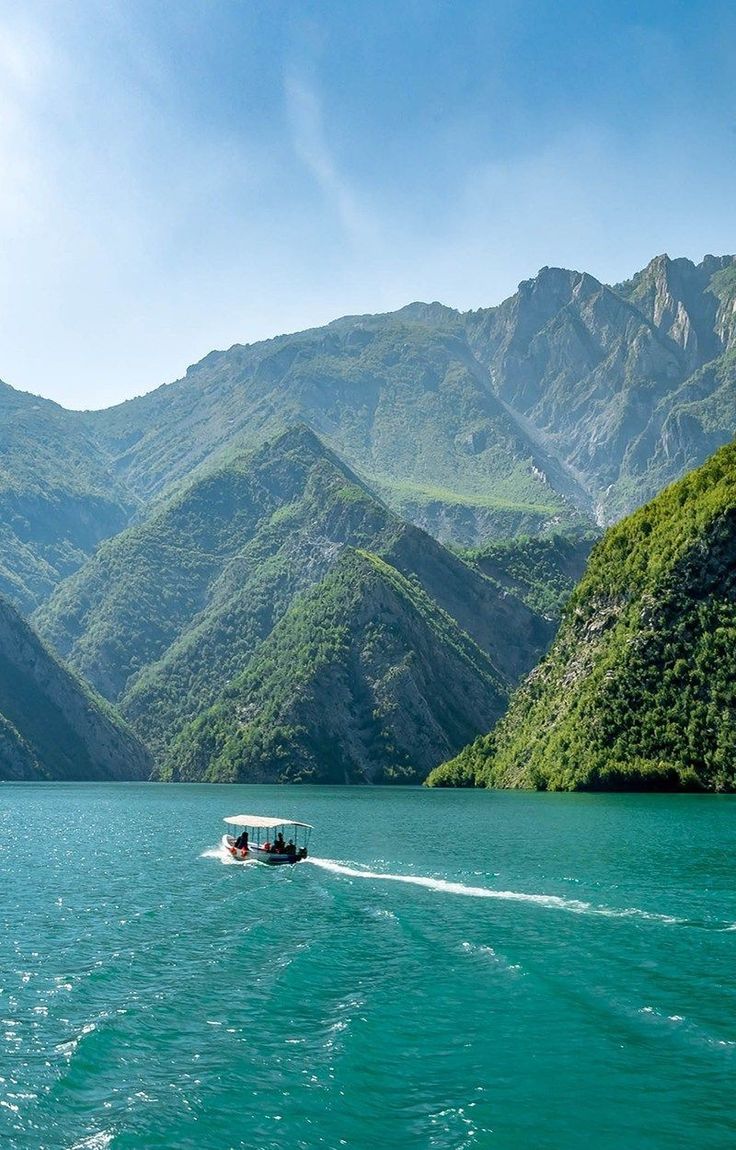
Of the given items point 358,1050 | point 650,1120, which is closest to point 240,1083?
point 358,1050

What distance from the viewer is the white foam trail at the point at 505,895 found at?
2549 inches

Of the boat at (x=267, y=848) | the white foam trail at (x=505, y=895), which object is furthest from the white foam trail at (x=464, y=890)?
the boat at (x=267, y=848)

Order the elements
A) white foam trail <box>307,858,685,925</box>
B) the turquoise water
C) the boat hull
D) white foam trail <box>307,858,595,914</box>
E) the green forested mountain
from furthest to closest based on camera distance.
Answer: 1. the green forested mountain
2. the boat hull
3. white foam trail <box>307,858,595,914</box>
4. white foam trail <box>307,858,685,925</box>
5. the turquoise water

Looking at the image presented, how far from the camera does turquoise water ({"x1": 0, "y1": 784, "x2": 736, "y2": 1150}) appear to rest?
33.0 m

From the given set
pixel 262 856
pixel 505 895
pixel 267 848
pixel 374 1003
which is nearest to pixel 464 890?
pixel 505 895

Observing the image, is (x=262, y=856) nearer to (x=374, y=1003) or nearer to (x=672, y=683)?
(x=374, y=1003)

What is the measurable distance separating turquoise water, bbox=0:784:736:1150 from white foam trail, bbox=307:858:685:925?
348 mm

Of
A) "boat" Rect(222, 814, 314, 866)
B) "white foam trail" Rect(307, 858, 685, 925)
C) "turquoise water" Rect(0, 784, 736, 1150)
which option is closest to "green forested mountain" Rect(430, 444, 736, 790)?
"turquoise water" Rect(0, 784, 736, 1150)

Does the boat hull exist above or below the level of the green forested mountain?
below

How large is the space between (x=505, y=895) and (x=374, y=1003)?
29.1 meters

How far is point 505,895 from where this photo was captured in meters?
73.4

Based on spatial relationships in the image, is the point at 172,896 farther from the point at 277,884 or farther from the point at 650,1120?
the point at 650,1120

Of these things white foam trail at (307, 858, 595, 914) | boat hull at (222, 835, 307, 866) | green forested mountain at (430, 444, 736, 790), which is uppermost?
green forested mountain at (430, 444, 736, 790)

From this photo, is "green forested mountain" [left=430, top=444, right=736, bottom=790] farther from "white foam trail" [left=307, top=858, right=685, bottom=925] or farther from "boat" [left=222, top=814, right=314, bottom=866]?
"white foam trail" [left=307, top=858, right=685, bottom=925]
